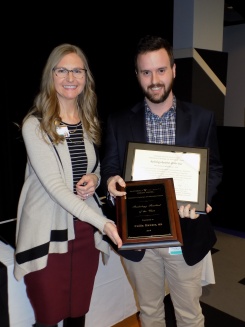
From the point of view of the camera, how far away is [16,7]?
89.4 inches

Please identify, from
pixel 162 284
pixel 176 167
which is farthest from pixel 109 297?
pixel 176 167

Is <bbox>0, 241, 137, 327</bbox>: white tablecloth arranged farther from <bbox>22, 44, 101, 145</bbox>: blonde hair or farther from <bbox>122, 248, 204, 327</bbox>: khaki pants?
<bbox>22, 44, 101, 145</bbox>: blonde hair

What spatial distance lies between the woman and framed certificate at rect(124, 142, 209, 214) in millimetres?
218

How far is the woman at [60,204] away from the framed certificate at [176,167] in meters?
0.22

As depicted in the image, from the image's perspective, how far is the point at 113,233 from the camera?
1327mm

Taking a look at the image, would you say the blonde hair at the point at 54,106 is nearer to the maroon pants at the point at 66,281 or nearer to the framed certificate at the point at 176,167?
the framed certificate at the point at 176,167

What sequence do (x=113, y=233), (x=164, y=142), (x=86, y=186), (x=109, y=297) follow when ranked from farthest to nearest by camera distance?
(x=109, y=297), (x=164, y=142), (x=86, y=186), (x=113, y=233)

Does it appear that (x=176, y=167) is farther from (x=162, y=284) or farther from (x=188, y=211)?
(x=162, y=284)

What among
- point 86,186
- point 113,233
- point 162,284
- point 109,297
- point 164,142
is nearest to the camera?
point 113,233

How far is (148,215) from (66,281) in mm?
506

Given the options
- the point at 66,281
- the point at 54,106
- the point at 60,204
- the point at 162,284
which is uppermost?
the point at 54,106

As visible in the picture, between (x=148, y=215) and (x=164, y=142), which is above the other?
(x=164, y=142)

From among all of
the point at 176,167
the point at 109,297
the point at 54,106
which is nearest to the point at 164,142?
the point at 176,167

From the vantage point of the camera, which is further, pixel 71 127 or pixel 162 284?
pixel 162 284
